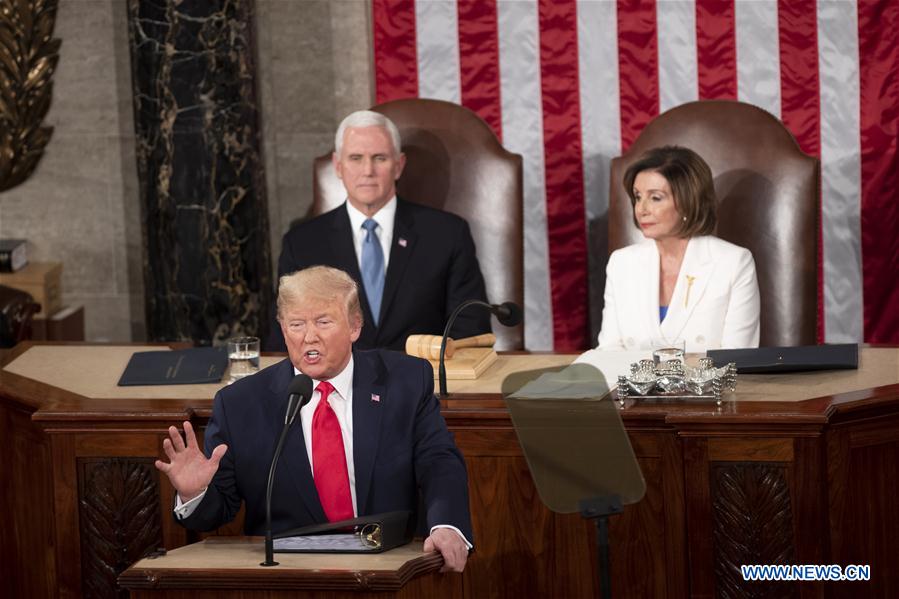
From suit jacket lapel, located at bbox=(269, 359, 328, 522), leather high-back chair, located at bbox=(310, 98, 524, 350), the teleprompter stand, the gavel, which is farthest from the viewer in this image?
leather high-back chair, located at bbox=(310, 98, 524, 350)

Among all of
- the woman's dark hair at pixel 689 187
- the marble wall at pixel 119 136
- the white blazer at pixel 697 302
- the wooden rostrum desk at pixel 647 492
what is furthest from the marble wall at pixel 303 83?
the wooden rostrum desk at pixel 647 492

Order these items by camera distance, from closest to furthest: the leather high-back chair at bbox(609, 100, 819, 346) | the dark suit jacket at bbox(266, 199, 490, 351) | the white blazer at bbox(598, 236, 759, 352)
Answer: the white blazer at bbox(598, 236, 759, 352) < the dark suit jacket at bbox(266, 199, 490, 351) < the leather high-back chair at bbox(609, 100, 819, 346)

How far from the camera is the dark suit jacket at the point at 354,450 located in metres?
3.31

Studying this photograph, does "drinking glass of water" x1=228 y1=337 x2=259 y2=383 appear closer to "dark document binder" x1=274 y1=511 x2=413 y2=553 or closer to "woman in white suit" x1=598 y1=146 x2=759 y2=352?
"woman in white suit" x1=598 y1=146 x2=759 y2=352

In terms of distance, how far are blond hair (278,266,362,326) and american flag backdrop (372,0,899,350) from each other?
9.22 feet

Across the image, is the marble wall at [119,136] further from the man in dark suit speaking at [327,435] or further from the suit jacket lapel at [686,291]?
the man in dark suit speaking at [327,435]

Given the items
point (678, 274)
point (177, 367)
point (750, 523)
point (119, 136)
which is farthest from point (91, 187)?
point (750, 523)

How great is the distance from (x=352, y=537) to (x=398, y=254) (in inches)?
91.3

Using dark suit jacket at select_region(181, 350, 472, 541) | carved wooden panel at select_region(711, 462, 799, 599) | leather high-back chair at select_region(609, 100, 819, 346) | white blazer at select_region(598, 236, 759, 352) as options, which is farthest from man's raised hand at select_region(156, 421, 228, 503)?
leather high-back chair at select_region(609, 100, 819, 346)

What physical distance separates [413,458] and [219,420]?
0.47m

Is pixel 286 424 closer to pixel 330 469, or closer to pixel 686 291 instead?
pixel 330 469

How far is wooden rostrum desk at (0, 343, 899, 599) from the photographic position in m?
3.64

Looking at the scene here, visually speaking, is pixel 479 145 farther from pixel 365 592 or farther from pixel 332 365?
pixel 365 592

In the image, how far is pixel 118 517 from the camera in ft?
13.1
